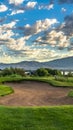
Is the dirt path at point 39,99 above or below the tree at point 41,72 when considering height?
below

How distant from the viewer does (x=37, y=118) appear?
1730 centimetres

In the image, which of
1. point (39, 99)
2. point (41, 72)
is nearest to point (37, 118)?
point (39, 99)

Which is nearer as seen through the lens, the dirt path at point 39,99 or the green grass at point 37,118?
the green grass at point 37,118

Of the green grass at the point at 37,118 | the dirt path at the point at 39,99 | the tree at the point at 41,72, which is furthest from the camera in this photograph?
the tree at the point at 41,72

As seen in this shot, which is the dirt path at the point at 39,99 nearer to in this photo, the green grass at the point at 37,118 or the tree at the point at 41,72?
the green grass at the point at 37,118

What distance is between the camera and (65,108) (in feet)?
61.3

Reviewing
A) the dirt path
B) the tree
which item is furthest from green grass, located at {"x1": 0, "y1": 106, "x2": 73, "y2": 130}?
the tree

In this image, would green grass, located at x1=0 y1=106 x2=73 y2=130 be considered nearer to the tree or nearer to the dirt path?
the dirt path

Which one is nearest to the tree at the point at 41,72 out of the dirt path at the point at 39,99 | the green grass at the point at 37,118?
the dirt path at the point at 39,99

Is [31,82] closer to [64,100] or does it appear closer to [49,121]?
[64,100]

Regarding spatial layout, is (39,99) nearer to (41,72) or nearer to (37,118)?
(37,118)

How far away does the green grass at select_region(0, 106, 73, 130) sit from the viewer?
16.5 m

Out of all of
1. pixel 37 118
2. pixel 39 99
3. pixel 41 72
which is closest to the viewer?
pixel 37 118

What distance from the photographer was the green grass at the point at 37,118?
16516 mm
